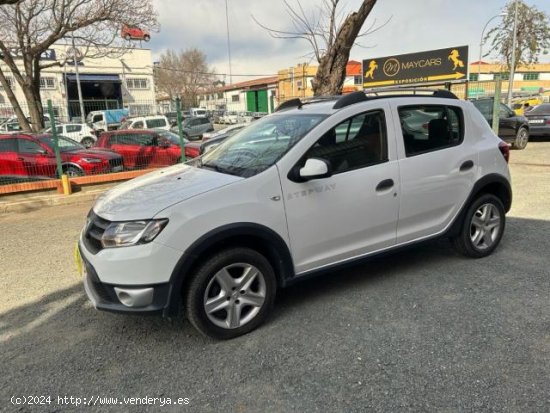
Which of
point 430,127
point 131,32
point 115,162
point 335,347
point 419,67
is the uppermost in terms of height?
point 131,32

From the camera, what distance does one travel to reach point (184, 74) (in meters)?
59.1

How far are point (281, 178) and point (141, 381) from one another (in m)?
1.67

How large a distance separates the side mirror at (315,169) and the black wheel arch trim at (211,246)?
1.60 feet

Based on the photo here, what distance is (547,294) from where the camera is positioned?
3645mm

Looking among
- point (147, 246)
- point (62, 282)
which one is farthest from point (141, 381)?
point (62, 282)

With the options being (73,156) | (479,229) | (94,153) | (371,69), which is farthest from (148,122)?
(479,229)

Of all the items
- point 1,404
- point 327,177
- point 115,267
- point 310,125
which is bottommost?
point 1,404

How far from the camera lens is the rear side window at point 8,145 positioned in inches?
350

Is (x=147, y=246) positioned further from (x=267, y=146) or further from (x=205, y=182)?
(x=267, y=146)

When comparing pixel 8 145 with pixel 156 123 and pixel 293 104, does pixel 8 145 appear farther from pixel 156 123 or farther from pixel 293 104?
pixel 156 123

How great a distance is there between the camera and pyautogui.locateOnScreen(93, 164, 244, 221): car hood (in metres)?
2.91

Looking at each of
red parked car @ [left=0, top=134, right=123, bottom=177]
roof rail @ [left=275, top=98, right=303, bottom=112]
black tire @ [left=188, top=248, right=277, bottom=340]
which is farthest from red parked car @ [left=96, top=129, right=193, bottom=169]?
black tire @ [left=188, top=248, right=277, bottom=340]

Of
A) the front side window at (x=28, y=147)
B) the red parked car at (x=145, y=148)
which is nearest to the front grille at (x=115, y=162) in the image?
the red parked car at (x=145, y=148)

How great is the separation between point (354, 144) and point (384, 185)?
0.43m
